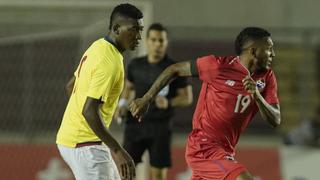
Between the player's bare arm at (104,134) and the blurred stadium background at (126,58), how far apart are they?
319 centimetres

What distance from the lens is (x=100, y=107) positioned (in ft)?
17.4

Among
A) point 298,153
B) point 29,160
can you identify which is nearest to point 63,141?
point 29,160

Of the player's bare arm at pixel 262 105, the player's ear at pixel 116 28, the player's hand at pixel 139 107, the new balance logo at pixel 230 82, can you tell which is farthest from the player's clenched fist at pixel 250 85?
the player's ear at pixel 116 28

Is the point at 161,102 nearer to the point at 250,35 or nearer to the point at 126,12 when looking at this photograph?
the point at 250,35

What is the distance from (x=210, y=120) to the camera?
19.8 feet

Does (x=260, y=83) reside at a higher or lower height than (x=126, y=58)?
higher

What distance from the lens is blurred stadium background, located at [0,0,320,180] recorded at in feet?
29.3

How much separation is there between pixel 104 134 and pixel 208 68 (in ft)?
4.04

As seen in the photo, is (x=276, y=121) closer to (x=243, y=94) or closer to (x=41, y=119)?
(x=243, y=94)

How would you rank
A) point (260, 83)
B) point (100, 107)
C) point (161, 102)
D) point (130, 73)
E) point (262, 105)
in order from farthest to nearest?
point (130, 73) < point (161, 102) < point (260, 83) < point (262, 105) < point (100, 107)

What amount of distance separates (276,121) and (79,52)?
4003 millimetres

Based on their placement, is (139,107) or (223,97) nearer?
(139,107)

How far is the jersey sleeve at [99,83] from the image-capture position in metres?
5.14

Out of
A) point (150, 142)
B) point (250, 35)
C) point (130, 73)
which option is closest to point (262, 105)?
point (250, 35)
